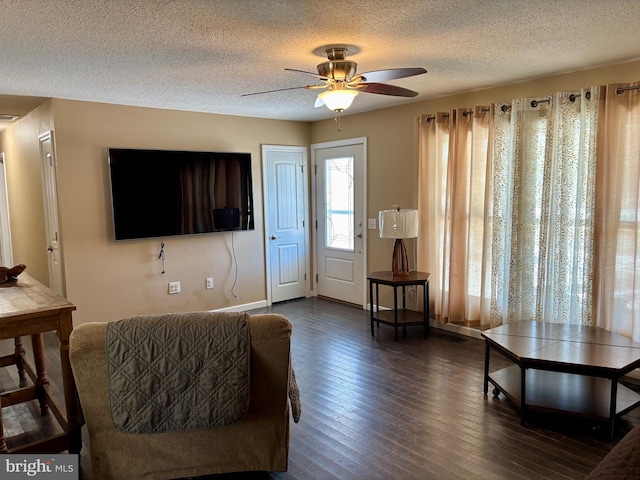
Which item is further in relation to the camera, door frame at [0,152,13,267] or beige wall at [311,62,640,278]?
door frame at [0,152,13,267]

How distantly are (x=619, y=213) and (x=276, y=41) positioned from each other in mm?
2814

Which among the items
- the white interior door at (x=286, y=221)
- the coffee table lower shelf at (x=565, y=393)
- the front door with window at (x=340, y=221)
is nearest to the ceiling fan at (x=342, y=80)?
the coffee table lower shelf at (x=565, y=393)

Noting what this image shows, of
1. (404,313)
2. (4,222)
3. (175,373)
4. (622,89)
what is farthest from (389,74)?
(4,222)

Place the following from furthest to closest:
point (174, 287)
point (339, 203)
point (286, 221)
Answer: point (286, 221)
point (339, 203)
point (174, 287)

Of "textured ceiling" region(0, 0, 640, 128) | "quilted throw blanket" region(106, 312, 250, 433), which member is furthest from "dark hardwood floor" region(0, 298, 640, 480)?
"textured ceiling" region(0, 0, 640, 128)

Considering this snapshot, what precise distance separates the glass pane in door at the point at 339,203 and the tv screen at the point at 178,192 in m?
1.10

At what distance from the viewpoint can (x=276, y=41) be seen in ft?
8.95

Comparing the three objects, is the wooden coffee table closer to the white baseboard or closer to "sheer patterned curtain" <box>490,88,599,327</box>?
"sheer patterned curtain" <box>490,88,599,327</box>

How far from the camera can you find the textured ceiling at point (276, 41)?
226 centimetres

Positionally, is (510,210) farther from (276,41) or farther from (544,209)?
(276,41)

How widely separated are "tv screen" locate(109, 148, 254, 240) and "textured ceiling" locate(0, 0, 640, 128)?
785 millimetres

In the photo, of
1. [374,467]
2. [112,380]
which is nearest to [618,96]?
[374,467]

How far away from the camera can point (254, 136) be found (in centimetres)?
566

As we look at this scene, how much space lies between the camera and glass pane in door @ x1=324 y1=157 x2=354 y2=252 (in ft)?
19.0
